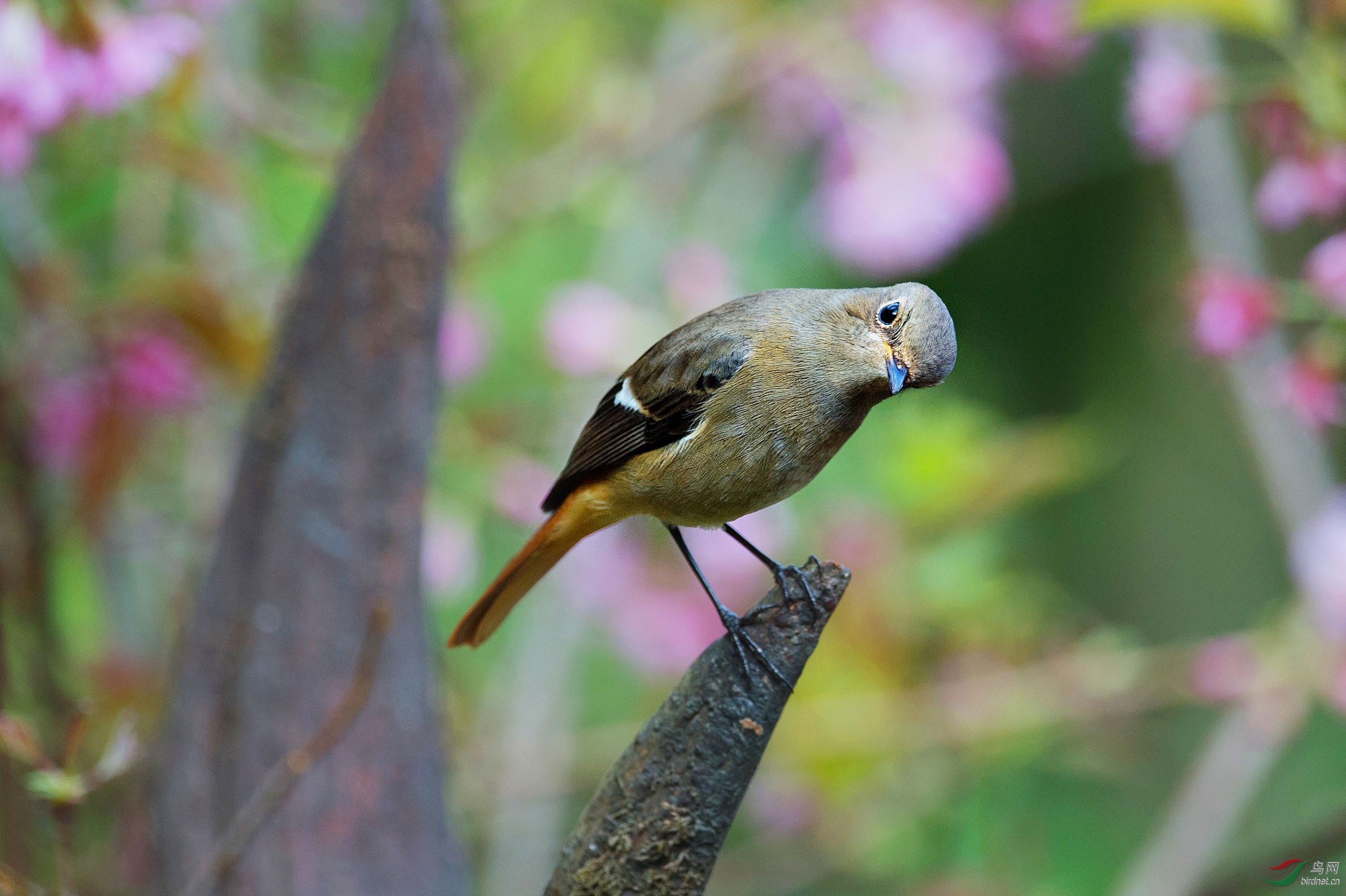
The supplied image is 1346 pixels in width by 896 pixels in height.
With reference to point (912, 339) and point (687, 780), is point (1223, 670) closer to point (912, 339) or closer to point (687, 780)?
point (912, 339)

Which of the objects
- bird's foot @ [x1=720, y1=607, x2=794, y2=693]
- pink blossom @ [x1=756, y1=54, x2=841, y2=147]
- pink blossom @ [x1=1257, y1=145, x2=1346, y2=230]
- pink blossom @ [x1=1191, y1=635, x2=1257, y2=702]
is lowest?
bird's foot @ [x1=720, y1=607, x2=794, y2=693]

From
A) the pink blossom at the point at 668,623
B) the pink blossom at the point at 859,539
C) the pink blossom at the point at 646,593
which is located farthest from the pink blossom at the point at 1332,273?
the pink blossom at the point at 668,623

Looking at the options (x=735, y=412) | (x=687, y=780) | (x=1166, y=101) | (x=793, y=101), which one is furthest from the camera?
(x=793, y=101)

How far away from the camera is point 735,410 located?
104cm

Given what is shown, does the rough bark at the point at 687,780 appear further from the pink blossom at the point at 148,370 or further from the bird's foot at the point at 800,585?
the pink blossom at the point at 148,370

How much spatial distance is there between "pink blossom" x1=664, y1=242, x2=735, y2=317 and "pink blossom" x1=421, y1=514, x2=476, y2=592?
0.49 m

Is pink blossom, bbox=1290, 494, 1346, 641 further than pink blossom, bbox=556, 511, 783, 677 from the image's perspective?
No

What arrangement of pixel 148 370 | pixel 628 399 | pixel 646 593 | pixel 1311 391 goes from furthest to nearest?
pixel 646 593 → pixel 148 370 → pixel 1311 391 → pixel 628 399

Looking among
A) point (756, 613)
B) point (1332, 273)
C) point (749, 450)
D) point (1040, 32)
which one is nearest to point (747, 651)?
point (756, 613)

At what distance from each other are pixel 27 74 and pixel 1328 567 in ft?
5.07

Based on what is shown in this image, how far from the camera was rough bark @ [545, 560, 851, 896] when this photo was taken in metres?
0.81

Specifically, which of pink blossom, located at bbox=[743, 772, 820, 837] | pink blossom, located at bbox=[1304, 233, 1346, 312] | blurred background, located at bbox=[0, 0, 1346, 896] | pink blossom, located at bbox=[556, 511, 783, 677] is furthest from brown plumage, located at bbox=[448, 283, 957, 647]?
pink blossom, located at bbox=[743, 772, 820, 837]

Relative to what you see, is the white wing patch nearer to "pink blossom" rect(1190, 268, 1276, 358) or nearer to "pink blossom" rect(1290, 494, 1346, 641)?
"pink blossom" rect(1190, 268, 1276, 358)

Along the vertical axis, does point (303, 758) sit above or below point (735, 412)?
below
